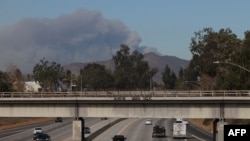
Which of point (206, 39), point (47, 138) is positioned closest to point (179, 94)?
point (47, 138)

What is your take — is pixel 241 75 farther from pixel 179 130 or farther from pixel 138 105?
pixel 138 105

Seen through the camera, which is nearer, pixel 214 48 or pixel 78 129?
pixel 78 129

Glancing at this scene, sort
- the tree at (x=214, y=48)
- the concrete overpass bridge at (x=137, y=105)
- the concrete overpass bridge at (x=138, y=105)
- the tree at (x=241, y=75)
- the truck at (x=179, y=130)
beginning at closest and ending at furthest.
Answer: the concrete overpass bridge at (x=138, y=105) < the concrete overpass bridge at (x=137, y=105) < the truck at (x=179, y=130) < the tree at (x=241, y=75) < the tree at (x=214, y=48)

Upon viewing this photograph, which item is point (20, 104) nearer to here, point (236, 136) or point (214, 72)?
point (236, 136)

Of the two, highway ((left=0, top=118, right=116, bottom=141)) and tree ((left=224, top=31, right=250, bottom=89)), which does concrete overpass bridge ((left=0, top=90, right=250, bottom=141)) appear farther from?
tree ((left=224, top=31, right=250, bottom=89))

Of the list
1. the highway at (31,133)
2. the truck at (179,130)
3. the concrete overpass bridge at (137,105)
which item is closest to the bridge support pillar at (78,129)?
the concrete overpass bridge at (137,105)

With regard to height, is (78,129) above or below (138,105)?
below

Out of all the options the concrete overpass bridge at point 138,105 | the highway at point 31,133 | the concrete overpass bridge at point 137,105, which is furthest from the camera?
the highway at point 31,133

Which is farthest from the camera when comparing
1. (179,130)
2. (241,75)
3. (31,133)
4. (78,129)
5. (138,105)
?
(241,75)

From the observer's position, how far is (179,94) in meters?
66.4

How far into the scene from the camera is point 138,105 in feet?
221

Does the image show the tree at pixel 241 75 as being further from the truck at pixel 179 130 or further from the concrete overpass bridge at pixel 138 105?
the concrete overpass bridge at pixel 138 105

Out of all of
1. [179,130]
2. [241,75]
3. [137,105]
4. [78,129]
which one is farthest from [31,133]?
[137,105]

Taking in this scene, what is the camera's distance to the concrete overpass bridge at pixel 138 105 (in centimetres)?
6400
